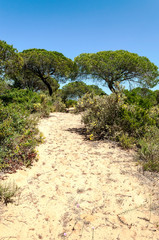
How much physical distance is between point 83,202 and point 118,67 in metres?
17.5

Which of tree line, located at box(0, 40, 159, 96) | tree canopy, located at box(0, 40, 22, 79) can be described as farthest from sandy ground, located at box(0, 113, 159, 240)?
tree line, located at box(0, 40, 159, 96)

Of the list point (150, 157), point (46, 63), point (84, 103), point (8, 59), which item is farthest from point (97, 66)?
point (150, 157)

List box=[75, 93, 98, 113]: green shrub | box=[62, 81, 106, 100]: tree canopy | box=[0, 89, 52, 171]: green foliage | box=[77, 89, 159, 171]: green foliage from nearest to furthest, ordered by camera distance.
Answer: box=[0, 89, 52, 171]: green foliage → box=[77, 89, 159, 171]: green foliage → box=[75, 93, 98, 113]: green shrub → box=[62, 81, 106, 100]: tree canopy

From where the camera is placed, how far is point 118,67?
1827 cm

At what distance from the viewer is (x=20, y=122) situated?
4648 millimetres

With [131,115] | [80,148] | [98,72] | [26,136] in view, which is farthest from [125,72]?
[26,136]

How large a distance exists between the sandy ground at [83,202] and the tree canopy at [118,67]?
1530cm

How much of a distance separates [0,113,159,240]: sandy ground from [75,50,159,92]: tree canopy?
15.3 meters

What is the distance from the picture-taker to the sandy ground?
7.64ft

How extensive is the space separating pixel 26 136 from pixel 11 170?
1.08 m

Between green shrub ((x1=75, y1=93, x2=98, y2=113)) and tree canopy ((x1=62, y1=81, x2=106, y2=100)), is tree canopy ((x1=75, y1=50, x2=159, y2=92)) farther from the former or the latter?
green shrub ((x1=75, y1=93, x2=98, y2=113))

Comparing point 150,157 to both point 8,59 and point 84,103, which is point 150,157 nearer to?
point 84,103

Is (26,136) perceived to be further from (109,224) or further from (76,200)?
(109,224)

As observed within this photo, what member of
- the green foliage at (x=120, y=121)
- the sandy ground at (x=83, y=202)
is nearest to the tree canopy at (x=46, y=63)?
the green foliage at (x=120, y=121)
